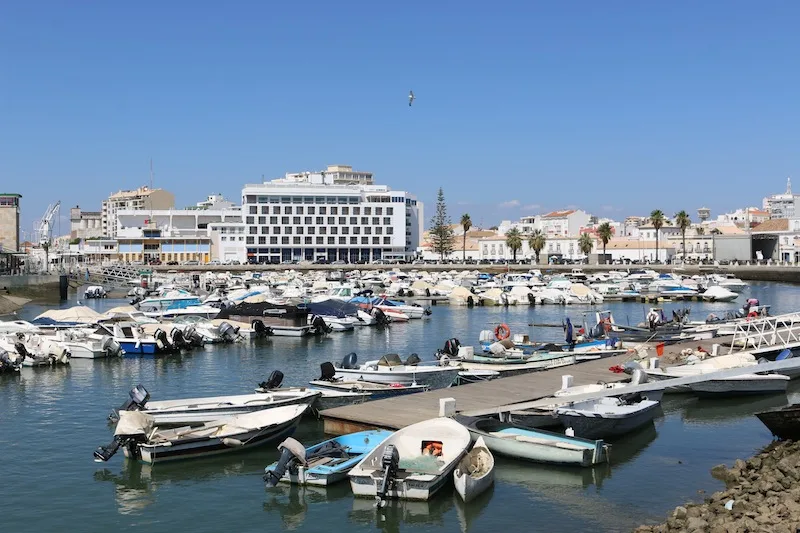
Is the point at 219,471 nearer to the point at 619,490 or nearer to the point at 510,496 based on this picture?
the point at 510,496

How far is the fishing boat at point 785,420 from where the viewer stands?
19.2m

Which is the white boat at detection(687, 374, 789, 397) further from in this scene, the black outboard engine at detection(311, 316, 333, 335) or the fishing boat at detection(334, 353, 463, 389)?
the black outboard engine at detection(311, 316, 333, 335)

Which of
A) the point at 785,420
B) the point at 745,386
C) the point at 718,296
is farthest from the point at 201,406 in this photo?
the point at 718,296

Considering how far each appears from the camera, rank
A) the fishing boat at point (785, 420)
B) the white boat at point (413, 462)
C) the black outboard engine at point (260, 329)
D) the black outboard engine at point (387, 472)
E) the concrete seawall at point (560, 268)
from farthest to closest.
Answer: the concrete seawall at point (560, 268)
the black outboard engine at point (260, 329)
the fishing boat at point (785, 420)
the white boat at point (413, 462)
the black outboard engine at point (387, 472)

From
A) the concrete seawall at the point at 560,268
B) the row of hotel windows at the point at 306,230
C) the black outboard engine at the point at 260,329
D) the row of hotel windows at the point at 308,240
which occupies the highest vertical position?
the row of hotel windows at the point at 306,230

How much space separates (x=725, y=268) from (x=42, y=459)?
109 metres

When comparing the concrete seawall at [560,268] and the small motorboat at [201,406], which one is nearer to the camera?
the small motorboat at [201,406]

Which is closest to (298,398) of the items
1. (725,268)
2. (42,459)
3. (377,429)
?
(377,429)

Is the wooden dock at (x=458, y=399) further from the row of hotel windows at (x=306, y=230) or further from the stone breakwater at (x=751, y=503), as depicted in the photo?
the row of hotel windows at (x=306, y=230)

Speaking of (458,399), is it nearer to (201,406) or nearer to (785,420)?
(201,406)

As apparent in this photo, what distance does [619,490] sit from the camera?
17219mm

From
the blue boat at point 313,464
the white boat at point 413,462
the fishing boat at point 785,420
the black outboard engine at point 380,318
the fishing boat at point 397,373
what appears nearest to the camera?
the white boat at point 413,462

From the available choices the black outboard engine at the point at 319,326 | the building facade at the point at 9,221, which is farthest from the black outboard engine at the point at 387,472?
the building facade at the point at 9,221

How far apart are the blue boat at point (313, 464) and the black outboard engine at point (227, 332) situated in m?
24.9
